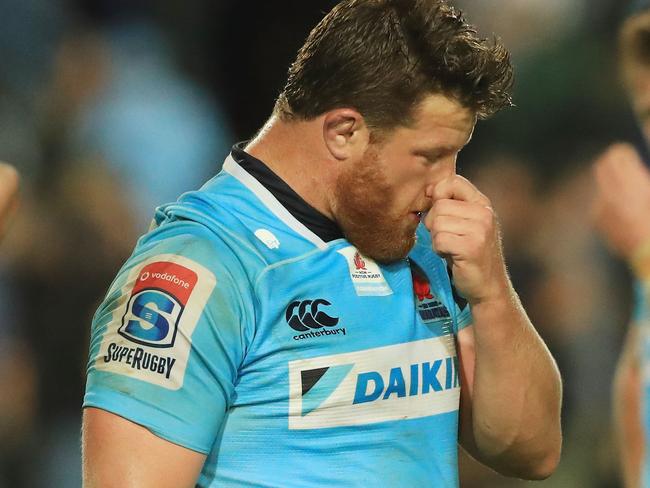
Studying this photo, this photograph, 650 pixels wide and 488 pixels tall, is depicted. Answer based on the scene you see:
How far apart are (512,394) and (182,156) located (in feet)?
11.2

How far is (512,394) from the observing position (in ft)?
9.46

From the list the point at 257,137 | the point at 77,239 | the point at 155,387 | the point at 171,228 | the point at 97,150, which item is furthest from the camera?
the point at 97,150

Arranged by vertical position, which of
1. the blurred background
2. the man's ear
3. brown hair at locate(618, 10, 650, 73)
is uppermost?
brown hair at locate(618, 10, 650, 73)

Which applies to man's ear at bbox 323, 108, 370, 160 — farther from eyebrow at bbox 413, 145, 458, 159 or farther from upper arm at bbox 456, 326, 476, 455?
upper arm at bbox 456, 326, 476, 455

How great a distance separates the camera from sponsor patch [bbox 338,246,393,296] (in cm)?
278

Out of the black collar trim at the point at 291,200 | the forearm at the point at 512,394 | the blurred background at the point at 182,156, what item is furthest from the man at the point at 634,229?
the blurred background at the point at 182,156

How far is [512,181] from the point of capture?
5828 millimetres

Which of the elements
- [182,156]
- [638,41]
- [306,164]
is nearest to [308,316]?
[306,164]

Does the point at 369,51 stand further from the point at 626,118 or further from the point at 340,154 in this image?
the point at 626,118

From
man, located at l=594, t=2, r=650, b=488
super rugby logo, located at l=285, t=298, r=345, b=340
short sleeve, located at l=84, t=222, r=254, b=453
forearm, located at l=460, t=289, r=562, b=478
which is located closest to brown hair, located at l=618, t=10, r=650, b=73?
man, located at l=594, t=2, r=650, b=488

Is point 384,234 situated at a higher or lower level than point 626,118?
higher

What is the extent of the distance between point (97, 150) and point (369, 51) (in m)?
3.19

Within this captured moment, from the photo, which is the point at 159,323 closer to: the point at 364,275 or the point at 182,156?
the point at 364,275

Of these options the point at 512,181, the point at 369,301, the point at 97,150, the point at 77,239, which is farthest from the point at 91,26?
the point at 369,301
